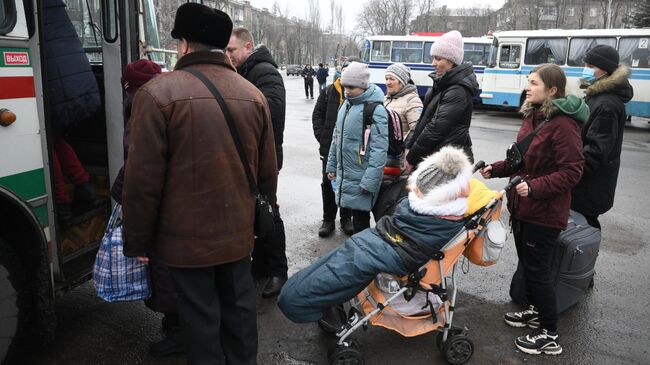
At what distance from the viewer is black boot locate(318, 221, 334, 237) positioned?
571cm

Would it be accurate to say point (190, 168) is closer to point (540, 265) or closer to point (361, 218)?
point (540, 265)

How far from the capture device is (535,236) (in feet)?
10.9

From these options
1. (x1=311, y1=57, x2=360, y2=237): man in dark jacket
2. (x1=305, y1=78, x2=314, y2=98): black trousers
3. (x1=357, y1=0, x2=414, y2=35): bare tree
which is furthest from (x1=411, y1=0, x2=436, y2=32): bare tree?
(x1=311, y1=57, x2=360, y2=237): man in dark jacket

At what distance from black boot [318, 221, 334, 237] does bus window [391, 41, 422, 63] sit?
20.6 metres

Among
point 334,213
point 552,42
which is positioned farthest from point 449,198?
point 552,42

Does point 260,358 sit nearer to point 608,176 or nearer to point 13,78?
point 13,78

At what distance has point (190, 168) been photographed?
2.31 m

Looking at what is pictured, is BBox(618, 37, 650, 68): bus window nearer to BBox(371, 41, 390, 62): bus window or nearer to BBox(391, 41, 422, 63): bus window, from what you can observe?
BBox(391, 41, 422, 63): bus window

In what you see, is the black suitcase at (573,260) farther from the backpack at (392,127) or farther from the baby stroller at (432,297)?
the backpack at (392,127)

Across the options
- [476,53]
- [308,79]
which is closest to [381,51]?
[308,79]

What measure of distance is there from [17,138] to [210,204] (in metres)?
1.18

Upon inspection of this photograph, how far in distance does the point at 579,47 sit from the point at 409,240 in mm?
17851

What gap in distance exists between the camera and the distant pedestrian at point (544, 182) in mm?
3154

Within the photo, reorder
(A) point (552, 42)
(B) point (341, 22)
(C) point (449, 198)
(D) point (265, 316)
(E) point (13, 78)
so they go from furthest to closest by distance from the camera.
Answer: (B) point (341, 22) → (A) point (552, 42) → (D) point (265, 316) → (C) point (449, 198) → (E) point (13, 78)
